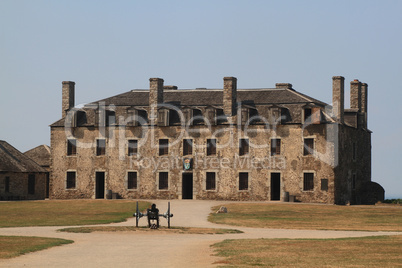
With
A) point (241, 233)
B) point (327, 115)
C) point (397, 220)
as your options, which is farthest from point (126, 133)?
point (241, 233)

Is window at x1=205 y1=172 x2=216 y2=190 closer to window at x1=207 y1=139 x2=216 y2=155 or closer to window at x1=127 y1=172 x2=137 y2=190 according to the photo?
window at x1=207 y1=139 x2=216 y2=155

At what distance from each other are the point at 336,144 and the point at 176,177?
1281 centimetres

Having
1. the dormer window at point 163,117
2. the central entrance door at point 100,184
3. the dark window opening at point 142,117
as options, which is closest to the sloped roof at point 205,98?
the dark window opening at point 142,117

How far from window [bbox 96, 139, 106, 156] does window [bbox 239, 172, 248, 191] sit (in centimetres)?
1153

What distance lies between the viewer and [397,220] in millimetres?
41250

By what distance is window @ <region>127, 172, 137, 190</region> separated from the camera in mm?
61819

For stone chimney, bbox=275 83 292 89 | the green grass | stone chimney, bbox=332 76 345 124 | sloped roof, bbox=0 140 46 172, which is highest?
stone chimney, bbox=275 83 292 89

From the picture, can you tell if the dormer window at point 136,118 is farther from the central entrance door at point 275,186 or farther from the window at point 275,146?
the central entrance door at point 275,186

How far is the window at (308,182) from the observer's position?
57.9m

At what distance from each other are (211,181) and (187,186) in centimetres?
222

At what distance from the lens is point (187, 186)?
6144 cm

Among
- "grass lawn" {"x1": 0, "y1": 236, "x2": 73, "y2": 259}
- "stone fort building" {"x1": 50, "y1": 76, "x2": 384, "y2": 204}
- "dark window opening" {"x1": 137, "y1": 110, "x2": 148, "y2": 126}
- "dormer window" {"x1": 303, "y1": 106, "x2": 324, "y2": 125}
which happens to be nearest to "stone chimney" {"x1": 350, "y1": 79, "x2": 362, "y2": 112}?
"stone fort building" {"x1": 50, "y1": 76, "x2": 384, "y2": 204}

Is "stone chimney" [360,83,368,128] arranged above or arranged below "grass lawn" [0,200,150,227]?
above

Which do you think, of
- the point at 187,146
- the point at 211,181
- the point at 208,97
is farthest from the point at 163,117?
the point at 211,181
